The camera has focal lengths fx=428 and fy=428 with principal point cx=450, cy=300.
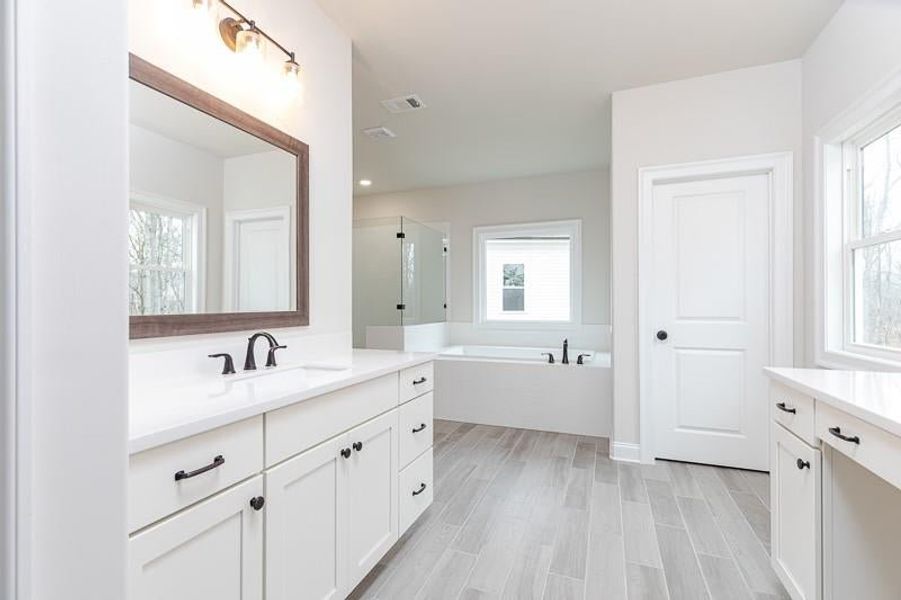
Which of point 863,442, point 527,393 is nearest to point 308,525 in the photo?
point 863,442

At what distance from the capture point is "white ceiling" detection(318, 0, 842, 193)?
2.12 m

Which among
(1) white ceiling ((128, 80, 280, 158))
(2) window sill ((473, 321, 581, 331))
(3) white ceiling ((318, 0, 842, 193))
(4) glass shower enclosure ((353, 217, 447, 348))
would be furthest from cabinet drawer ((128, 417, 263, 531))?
(2) window sill ((473, 321, 581, 331))

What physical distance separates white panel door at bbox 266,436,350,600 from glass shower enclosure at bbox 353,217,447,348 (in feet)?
9.00

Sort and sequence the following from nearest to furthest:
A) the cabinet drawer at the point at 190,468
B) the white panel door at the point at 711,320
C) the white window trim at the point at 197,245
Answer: the cabinet drawer at the point at 190,468 → the white window trim at the point at 197,245 → the white panel door at the point at 711,320

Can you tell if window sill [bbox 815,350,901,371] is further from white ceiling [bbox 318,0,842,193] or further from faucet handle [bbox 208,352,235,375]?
faucet handle [bbox 208,352,235,375]

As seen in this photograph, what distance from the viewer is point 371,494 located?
62.3 inches

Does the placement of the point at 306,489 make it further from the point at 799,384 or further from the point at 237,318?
the point at 799,384

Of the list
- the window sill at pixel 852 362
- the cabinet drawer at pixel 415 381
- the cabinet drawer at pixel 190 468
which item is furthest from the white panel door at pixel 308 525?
the window sill at pixel 852 362

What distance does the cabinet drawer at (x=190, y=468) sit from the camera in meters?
0.81

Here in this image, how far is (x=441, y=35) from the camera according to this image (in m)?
2.30

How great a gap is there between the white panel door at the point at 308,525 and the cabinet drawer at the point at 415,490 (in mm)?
433

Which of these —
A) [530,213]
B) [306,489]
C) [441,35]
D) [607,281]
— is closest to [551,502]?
[306,489]

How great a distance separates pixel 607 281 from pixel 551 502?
2877mm

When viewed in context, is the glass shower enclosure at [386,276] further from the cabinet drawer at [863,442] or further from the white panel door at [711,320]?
the cabinet drawer at [863,442]
